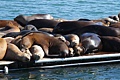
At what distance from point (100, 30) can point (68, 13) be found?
12.0 m

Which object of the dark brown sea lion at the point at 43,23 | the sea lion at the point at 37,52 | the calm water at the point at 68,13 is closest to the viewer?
the calm water at the point at 68,13

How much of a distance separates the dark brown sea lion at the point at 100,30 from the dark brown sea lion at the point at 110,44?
2.07 ft

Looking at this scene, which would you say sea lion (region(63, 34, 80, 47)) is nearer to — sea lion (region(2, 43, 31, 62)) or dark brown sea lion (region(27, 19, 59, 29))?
sea lion (region(2, 43, 31, 62))

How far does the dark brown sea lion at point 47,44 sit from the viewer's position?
1149 cm

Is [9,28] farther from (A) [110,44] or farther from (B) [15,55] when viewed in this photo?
(A) [110,44]

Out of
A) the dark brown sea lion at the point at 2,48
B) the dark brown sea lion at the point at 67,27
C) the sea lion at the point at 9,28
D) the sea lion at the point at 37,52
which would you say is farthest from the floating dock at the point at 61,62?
the sea lion at the point at 9,28

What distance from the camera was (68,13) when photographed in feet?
82.8

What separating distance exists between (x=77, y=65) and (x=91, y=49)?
66 cm

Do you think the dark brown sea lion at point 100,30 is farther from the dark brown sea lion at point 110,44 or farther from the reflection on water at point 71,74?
the reflection on water at point 71,74

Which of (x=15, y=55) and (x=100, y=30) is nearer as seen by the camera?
(x=15, y=55)

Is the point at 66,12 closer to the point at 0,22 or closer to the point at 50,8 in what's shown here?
the point at 50,8

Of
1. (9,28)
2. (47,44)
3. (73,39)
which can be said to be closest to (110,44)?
(73,39)

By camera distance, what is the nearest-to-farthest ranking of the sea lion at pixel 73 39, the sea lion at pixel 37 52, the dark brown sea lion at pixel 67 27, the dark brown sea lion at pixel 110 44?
1. the sea lion at pixel 37 52
2. the sea lion at pixel 73 39
3. the dark brown sea lion at pixel 110 44
4. the dark brown sea lion at pixel 67 27

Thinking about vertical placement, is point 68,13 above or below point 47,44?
above
